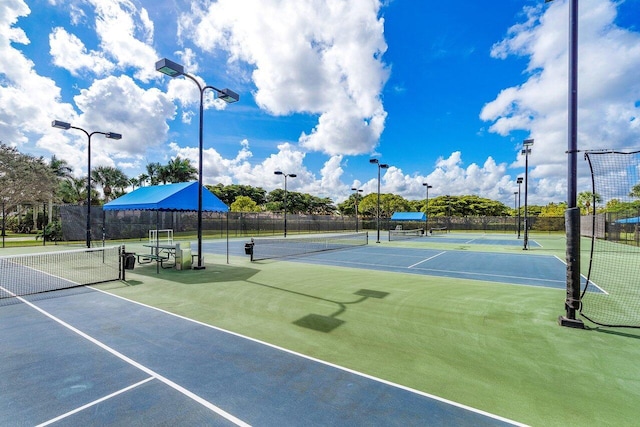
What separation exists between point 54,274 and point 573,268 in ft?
49.8

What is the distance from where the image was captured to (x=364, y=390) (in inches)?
142

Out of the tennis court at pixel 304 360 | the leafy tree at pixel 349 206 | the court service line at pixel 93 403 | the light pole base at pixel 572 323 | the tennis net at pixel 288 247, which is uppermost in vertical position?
the leafy tree at pixel 349 206

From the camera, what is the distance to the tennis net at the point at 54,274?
8.67m

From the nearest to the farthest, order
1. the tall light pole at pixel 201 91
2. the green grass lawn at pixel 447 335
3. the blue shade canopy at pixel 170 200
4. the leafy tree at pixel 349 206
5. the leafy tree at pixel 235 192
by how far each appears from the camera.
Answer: the green grass lawn at pixel 447 335, the tall light pole at pixel 201 91, the blue shade canopy at pixel 170 200, the leafy tree at pixel 235 192, the leafy tree at pixel 349 206

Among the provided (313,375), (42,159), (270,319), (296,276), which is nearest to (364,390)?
(313,375)

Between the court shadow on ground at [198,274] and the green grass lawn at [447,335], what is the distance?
0.57 feet

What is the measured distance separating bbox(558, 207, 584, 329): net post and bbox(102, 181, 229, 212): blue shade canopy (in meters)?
12.2

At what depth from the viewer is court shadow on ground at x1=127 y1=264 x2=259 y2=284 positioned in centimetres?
1000

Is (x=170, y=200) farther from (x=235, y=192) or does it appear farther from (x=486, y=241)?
(x=235, y=192)

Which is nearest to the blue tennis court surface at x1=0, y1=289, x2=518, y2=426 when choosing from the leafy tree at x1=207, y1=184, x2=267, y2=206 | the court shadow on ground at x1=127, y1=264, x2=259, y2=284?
the court shadow on ground at x1=127, y1=264, x2=259, y2=284

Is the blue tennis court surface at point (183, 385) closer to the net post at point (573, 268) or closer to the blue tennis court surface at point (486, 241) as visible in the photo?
the net post at point (573, 268)

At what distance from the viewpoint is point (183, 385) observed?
3.69m

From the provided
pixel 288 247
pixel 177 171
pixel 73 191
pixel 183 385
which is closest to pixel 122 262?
pixel 183 385

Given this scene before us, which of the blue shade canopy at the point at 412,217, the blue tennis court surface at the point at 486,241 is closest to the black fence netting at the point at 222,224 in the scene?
the blue shade canopy at the point at 412,217
